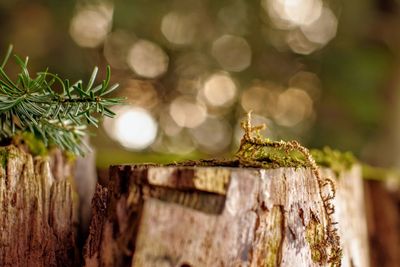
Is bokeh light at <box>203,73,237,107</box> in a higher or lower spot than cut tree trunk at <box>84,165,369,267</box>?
higher

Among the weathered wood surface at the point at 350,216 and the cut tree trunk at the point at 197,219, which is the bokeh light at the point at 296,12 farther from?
the cut tree trunk at the point at 197,219

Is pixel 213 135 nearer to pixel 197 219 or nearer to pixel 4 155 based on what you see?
pixel 4 155

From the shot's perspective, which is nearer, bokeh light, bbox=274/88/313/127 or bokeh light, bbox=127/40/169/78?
bokeh light, bbox=127/40/169/78

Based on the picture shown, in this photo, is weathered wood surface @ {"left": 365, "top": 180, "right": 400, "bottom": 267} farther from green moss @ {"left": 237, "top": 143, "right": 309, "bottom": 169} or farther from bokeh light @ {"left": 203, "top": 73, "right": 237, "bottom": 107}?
bokeh light @ {"left": 203, "top": 73, "right": 237, "bottom": 107}

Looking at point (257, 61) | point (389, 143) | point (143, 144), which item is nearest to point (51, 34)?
point (143, 144)

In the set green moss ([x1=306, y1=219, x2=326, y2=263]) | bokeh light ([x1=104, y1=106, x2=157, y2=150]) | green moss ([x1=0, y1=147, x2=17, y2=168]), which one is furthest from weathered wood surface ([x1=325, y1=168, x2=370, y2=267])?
bokeh light ([x1=104, y1=106, x2=157, y2=150])
